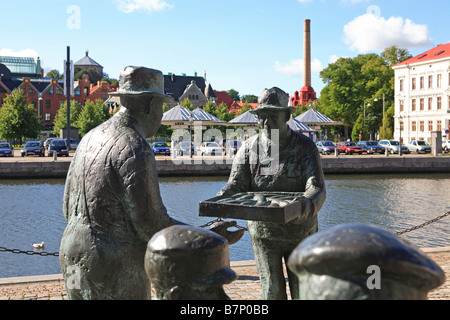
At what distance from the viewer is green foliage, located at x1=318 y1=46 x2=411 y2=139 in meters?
64.9

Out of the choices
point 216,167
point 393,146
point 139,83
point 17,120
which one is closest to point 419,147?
point 393,146

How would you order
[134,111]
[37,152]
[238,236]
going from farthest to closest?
[37,152], [238,236], [134,111]

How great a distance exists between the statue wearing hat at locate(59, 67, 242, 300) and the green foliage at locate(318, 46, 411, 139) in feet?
208

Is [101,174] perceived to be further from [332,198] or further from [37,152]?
[37,152]

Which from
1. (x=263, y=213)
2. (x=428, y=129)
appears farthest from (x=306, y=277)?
(x=428, y=129)

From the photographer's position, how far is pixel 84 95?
291ft

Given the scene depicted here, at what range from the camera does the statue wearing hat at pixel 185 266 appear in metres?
1.63

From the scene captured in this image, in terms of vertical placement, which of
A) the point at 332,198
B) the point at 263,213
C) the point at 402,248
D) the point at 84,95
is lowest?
the point at 332,198

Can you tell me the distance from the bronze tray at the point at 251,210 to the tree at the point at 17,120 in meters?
52.9

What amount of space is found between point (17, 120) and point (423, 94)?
140 feet

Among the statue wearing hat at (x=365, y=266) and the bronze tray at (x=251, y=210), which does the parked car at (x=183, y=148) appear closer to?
the bronze tray at (x=251, y=210)

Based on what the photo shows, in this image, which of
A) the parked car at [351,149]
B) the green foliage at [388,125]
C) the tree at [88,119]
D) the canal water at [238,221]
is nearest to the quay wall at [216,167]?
the canal water at [238,221]

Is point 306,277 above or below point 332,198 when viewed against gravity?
above
